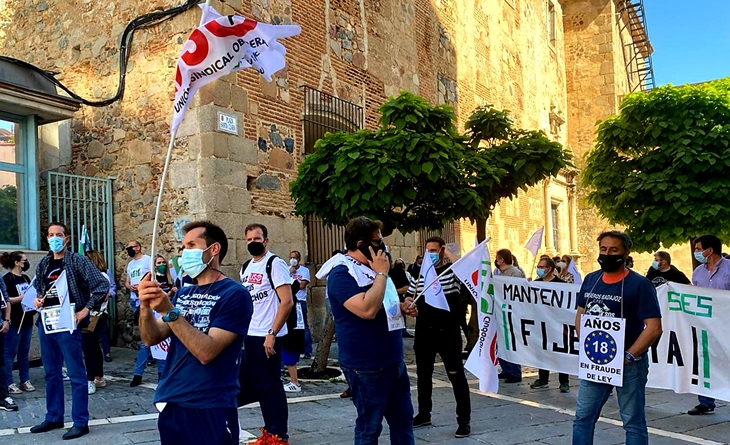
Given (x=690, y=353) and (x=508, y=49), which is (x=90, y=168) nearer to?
(x=690, y=353)

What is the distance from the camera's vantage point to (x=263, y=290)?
579cm

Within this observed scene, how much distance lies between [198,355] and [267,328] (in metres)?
2.56

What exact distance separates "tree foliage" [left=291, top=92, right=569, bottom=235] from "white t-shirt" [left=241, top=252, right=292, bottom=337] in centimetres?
255

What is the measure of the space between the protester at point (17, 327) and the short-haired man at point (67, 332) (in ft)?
5.52

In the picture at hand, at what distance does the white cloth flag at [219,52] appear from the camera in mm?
4215

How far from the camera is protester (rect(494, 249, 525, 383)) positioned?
851 centimetres

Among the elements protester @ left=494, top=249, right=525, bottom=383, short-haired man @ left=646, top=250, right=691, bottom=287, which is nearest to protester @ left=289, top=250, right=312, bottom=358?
protester @ left=494, top=249, right=525, bottom=383

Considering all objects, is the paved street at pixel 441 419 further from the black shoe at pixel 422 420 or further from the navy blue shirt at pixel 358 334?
the navy blue shirt at pixel 358 334

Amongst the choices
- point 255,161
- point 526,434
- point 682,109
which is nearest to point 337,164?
point 255,161

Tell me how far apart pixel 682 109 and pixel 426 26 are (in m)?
6.36

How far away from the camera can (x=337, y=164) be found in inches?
326

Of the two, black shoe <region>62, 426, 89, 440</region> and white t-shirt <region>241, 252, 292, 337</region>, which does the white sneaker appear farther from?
black shoe <region>62, 426, 89, 440</region>

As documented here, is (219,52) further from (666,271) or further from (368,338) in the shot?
(666,271)

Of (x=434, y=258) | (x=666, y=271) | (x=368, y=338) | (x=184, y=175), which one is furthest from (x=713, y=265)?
(x=184, y=175)
